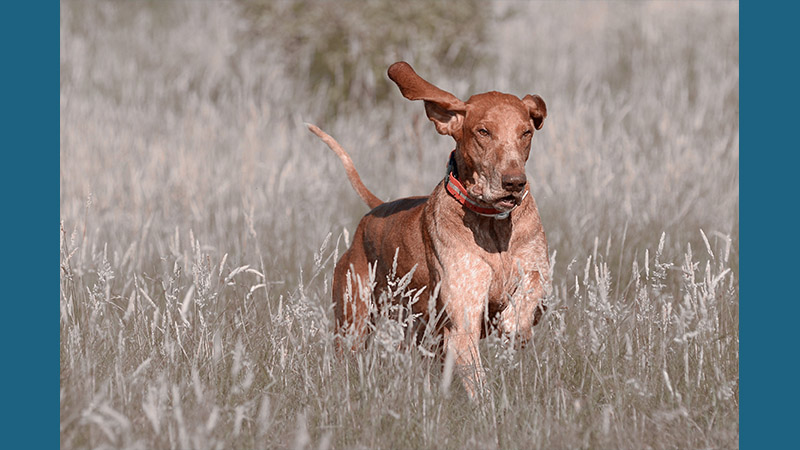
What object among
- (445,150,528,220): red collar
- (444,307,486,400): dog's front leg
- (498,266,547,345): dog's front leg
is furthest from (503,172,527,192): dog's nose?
(444,307,486,400): dog's front leg

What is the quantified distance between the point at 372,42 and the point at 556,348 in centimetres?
613

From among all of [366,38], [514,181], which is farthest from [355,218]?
[514,181]

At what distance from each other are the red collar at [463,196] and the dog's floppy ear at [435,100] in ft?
0.47

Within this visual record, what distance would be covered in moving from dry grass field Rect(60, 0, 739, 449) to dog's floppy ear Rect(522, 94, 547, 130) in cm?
73

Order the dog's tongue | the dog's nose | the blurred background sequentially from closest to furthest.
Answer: the dog's nose, the dog's tongue, the blurred background

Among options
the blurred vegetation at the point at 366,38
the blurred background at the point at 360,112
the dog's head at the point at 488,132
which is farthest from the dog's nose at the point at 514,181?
the blurred vegetation at the point at 366,38

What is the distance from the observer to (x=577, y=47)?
12.2 m

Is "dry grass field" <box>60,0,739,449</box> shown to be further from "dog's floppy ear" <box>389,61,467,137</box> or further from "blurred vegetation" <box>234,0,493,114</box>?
"dog's floppy ear" <box>389,61,467,137</box>

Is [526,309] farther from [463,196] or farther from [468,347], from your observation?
Result: [463,196]

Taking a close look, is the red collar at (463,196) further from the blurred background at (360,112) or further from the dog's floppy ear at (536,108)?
the blurred background at (360,112)

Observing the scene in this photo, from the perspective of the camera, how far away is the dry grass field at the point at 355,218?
3418 millimetres

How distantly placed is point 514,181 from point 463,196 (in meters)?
0.40

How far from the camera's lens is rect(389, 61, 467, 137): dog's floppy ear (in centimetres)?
378

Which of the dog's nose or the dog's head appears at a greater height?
the dog's head
